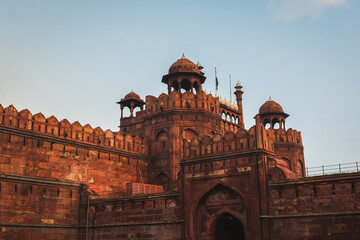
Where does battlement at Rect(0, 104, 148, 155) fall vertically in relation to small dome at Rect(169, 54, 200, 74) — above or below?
below

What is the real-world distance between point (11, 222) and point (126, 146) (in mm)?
9353

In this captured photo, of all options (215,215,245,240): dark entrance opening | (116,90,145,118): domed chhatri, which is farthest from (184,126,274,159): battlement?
(116,90,145,118): domed chhatri

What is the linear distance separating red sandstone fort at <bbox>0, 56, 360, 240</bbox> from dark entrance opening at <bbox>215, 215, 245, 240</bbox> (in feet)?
0.16

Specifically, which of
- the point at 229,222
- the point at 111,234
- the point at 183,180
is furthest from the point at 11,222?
the point at 229,222

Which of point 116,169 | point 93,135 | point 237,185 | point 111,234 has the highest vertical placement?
point 93,135

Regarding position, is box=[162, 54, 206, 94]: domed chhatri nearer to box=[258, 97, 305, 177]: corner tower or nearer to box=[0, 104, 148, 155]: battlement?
box=[0, 104, 148, 155]: battlement

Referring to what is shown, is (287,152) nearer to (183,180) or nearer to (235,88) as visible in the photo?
(235,88)

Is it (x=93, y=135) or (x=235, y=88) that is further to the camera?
(x=235, y=88)

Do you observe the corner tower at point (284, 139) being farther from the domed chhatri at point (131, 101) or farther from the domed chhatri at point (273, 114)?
the domed chhatri at point (131, 101)

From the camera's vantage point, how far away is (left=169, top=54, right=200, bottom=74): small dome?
31327 millimetres

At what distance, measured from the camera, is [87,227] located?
79.4 feet

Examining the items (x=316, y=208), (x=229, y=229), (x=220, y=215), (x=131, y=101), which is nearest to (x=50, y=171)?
(x=220, y=215)

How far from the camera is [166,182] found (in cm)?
2903

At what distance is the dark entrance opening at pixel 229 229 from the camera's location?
20422 mm
